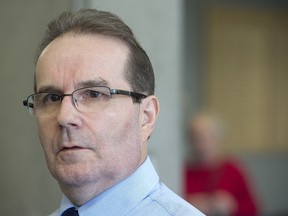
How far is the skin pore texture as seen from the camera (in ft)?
3.78

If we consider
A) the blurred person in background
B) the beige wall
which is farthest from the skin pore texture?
the blurred person in background

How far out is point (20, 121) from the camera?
2023 millimetres

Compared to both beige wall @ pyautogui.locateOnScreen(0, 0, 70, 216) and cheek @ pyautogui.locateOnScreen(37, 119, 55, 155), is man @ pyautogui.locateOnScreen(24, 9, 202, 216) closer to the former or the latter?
cheek @ pyautogui.locateOnScreen(37, 119, 55, 155)

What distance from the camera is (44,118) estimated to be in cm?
123

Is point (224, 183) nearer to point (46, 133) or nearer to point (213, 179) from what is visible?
point (213, 179)

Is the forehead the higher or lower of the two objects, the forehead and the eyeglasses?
the higher

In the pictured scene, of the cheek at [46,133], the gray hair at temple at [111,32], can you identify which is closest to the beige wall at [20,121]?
the gray hair at temple at [111,32]

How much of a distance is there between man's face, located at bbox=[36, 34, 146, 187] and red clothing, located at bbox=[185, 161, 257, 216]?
1.78 m

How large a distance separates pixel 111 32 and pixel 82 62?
11 centimetres

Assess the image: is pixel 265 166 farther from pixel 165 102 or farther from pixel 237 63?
pixel 165 102

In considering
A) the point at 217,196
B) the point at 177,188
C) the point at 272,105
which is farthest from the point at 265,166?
the point at 177,188

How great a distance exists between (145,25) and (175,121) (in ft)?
1.28

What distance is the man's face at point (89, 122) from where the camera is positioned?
115 cm

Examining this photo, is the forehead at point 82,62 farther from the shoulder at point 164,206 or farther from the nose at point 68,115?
the shoulder at point 164,206
